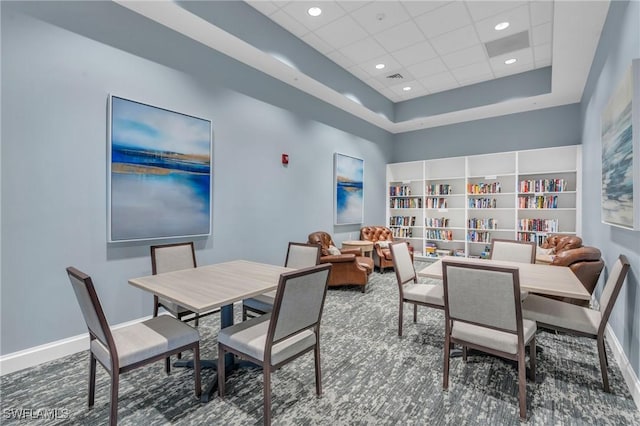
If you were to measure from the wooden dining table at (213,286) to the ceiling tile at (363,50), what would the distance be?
143 inches

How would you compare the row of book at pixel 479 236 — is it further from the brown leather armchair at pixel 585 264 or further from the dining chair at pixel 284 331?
the dining chair at pixel 284 331

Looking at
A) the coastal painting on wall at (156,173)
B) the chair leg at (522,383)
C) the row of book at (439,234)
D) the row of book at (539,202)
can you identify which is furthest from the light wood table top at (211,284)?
the row of book at (539,202)

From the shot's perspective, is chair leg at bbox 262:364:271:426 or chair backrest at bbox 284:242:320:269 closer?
chair leg at bbox 262:364:271:426

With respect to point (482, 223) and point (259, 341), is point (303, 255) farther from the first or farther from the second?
point (482, 223)

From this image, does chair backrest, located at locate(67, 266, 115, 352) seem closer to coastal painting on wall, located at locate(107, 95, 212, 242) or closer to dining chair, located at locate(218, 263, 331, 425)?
dining chair, located at locate(218, 263, 331, 425)

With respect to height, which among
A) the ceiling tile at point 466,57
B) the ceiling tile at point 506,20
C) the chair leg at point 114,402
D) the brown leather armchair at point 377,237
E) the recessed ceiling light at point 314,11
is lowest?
the chair leg at point 114,402

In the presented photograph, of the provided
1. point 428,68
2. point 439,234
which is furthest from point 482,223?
point 428,68

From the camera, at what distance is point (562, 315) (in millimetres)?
2301

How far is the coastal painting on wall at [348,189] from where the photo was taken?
5793mm

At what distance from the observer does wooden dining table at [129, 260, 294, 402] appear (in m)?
1.85

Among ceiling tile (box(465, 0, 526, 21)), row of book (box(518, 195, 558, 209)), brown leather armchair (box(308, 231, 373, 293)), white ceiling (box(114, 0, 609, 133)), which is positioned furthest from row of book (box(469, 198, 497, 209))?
ceiling tile (box(465, 0, 526, 21))

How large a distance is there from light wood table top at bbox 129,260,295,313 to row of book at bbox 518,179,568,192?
5515mm

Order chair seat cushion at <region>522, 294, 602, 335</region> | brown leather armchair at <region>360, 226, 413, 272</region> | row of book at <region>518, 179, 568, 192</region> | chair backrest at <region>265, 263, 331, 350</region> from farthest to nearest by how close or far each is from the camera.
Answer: brown leather armchair at <region>360, 226, 413, 272</region>, row of book at <region>518, 179, 568, 192</region>, chair seat cushion at <region>522, 294, 602, 335</region>, chair backrest at <region>265, 263, 331, 350</region>

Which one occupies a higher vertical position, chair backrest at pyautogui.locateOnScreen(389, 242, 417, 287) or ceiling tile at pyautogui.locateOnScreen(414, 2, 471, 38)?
ceiling tile at pyautogui.locateOnScreen(414, 2, 471, 38)
